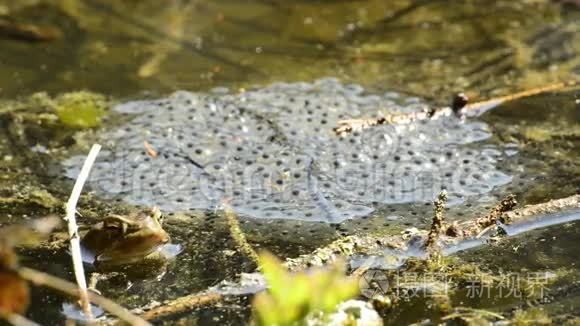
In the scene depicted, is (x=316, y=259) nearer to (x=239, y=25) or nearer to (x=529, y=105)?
(x=529, y=105)

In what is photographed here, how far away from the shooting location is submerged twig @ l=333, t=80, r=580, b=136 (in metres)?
2.90

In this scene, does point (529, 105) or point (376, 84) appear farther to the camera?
point (376, 84)

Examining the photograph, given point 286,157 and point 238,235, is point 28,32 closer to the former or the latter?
point 286,157

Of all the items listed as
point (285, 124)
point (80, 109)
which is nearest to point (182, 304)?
point (285, 124)

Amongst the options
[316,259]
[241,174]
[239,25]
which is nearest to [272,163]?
[241,174]

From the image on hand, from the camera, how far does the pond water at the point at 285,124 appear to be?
2340mm

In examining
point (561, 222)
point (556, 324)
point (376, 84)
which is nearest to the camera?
point (556, 324)

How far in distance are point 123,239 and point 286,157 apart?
0.84m

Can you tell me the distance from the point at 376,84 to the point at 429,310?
168 centimetres

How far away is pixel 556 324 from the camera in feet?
6.07

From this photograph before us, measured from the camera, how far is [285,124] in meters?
3.02

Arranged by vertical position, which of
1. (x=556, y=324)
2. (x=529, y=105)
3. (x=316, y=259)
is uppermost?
(x=529, y=105)

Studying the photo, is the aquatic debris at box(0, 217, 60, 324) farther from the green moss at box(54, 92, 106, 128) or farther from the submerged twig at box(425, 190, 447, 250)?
the green moss at box(54, 92, 106, 128)

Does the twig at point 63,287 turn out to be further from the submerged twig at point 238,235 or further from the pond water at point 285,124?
the submerged twig at point 238,235
